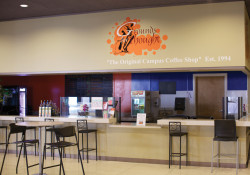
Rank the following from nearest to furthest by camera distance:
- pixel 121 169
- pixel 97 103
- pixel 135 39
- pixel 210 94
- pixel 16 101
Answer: pixel 121 169 → pixel 135 39 → pixel 97 103 → pixel 210 94 → pixel 16 101

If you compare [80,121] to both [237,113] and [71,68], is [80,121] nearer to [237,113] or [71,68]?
[71,68]

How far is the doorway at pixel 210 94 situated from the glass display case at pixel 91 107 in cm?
306

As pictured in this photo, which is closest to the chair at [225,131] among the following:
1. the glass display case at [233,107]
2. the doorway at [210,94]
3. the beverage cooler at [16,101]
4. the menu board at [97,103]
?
the glass display case at [233,107]

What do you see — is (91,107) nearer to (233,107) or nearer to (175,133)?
(175,133)

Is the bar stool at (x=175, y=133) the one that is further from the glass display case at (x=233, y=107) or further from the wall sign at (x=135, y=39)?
the wall sign at (x=135, y=39)

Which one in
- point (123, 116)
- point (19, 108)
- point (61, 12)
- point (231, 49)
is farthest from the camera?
point (19, 108)

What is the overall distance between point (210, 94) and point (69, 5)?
4.74 metres

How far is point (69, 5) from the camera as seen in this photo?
674cm

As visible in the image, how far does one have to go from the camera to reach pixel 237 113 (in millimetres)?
6695

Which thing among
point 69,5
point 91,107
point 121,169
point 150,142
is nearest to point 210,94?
point 150,142

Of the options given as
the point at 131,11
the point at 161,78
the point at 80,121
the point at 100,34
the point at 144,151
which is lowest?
the point at 144,151

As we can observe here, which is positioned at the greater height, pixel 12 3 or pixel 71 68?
pixel 12 3

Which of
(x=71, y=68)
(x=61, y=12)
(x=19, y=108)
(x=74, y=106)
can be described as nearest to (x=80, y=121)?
(x=74, y=106)

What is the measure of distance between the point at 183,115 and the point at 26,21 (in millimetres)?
4847
